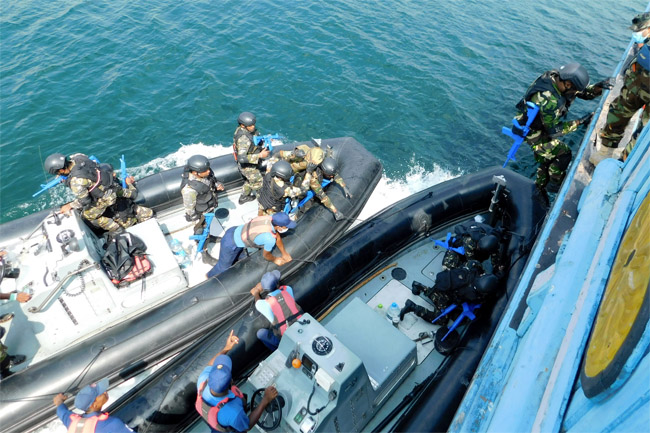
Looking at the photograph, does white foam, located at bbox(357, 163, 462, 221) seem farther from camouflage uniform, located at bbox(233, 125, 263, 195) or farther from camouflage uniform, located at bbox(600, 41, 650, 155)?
camouflage uniform, located at bbox(600, 41, 650, 155)

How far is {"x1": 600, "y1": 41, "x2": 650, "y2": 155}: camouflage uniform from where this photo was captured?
17.1ft

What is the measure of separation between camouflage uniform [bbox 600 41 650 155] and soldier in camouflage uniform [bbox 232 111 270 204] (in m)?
5.15

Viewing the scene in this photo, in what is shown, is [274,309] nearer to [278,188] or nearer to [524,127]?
[278,188]

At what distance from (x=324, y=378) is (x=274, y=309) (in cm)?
103

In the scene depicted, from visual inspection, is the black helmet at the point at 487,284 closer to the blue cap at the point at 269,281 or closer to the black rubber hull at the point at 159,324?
the black rubber hull at the point at 159,324

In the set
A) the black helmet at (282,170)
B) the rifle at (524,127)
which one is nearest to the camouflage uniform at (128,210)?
the black helmet at (282,170)

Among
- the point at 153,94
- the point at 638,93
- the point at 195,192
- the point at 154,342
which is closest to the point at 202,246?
the point at 195,192

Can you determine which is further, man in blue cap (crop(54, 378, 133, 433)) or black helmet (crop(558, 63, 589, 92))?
black helmet (crop(558, 63, 589, 92))

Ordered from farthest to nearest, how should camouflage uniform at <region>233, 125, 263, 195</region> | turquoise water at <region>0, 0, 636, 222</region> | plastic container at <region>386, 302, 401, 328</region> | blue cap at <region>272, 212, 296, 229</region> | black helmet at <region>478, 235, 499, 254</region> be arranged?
turquoise water at <region>0, 0, 636, 222</region>, camouflage uniform at <region>233, 125, 263, 195</region>, plastic container at <region>386, 302, 401, 328</region>, black helmet at <region>478, 235, 499, 254</region>, blue cap at <region>272, 212, 296, 229</region>

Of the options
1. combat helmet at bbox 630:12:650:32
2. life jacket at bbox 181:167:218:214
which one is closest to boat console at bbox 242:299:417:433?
life jacket at bbox 181:167:218:214

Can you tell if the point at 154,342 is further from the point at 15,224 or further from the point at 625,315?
the point at 625,315

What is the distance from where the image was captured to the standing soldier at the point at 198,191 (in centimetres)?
557

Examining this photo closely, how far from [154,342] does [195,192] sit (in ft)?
6.99

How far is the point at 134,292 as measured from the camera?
4.99m
